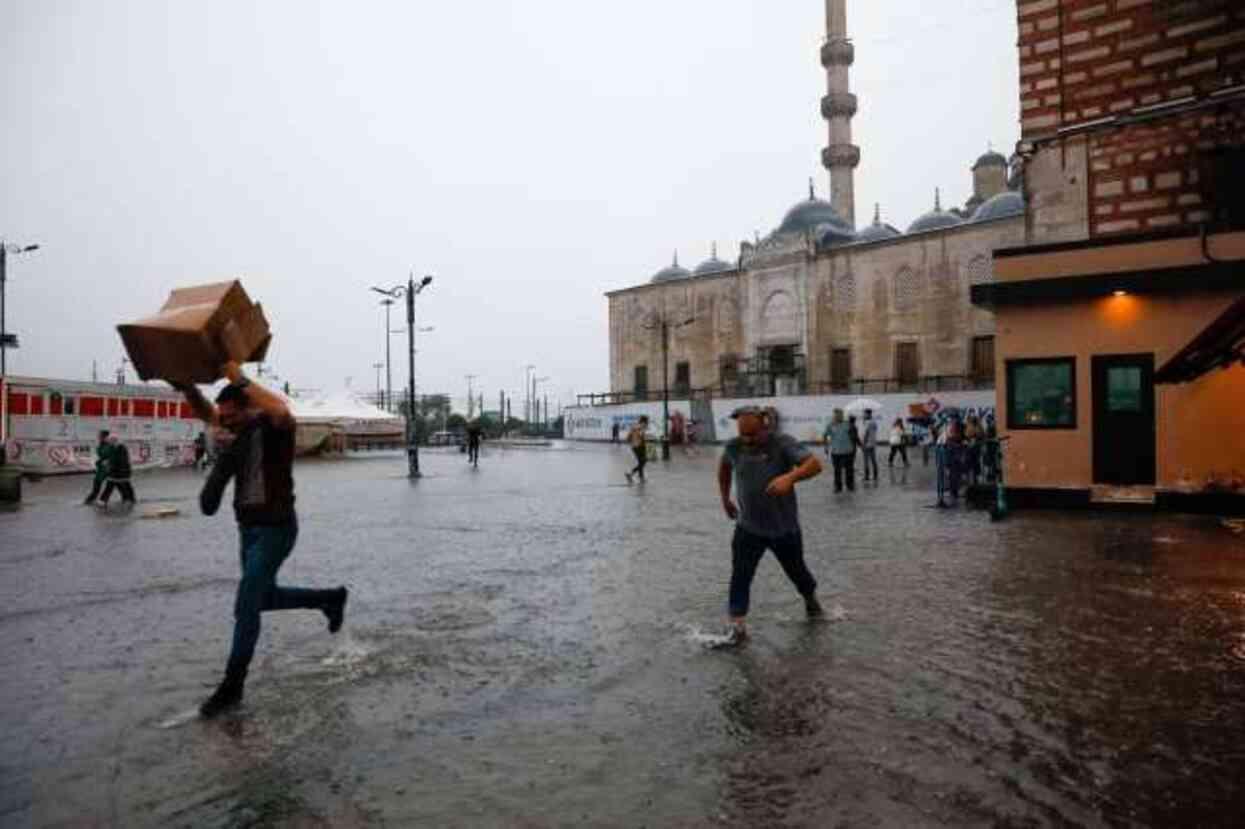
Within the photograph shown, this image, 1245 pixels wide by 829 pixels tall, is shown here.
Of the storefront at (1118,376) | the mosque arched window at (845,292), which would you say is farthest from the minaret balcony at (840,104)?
the storefront at (1118,376)

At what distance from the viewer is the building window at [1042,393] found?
523 inches

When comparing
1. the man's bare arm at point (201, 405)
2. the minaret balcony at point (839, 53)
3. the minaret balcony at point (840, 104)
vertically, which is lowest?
the man's bare arm at point (201, 405)

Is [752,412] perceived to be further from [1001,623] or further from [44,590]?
[44,590]

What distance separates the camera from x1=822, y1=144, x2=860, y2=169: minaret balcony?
5716 cm

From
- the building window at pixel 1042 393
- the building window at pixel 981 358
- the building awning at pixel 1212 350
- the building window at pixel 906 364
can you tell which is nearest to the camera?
the building awning at pixel 1212 350

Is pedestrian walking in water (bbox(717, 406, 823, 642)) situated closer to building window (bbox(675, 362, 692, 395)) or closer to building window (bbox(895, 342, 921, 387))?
building window (bbox(895, 342, 921, 387))

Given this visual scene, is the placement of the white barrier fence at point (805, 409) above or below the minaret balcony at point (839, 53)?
below

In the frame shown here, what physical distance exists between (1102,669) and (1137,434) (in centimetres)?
902

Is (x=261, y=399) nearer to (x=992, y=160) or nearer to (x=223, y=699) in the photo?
(x=223, y=699)

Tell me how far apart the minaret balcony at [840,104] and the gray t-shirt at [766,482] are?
5391cm

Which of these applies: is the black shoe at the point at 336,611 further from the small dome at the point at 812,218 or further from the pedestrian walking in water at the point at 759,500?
the small dome at the point at 812,218

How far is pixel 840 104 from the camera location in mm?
55031

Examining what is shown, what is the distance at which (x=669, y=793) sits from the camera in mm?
3576

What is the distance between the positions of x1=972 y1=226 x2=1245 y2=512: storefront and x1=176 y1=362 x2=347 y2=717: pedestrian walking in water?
420 inches
